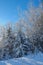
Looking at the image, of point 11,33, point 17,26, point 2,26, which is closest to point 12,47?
point 11,33

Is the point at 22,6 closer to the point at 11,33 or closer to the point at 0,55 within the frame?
the point at 11,33

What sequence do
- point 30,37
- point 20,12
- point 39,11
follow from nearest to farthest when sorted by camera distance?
point 30,37, point 39,11, point 20,12

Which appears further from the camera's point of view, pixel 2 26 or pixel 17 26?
pixel 2 26

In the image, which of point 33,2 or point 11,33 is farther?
point 33,2

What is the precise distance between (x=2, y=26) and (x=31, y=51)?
308 inches

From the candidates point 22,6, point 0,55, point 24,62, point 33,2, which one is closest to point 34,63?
point 24,62

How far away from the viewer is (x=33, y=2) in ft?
74.6

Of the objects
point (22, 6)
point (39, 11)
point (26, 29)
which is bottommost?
point (26, 29)

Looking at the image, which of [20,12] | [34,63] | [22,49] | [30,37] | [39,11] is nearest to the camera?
[34,63]

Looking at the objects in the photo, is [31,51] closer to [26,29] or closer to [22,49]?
[22,49]

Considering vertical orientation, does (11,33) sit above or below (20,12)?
below

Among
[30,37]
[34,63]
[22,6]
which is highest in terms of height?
[22,6]

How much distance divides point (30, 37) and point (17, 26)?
3272 millimetres

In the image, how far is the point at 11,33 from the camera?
20.5 meters
